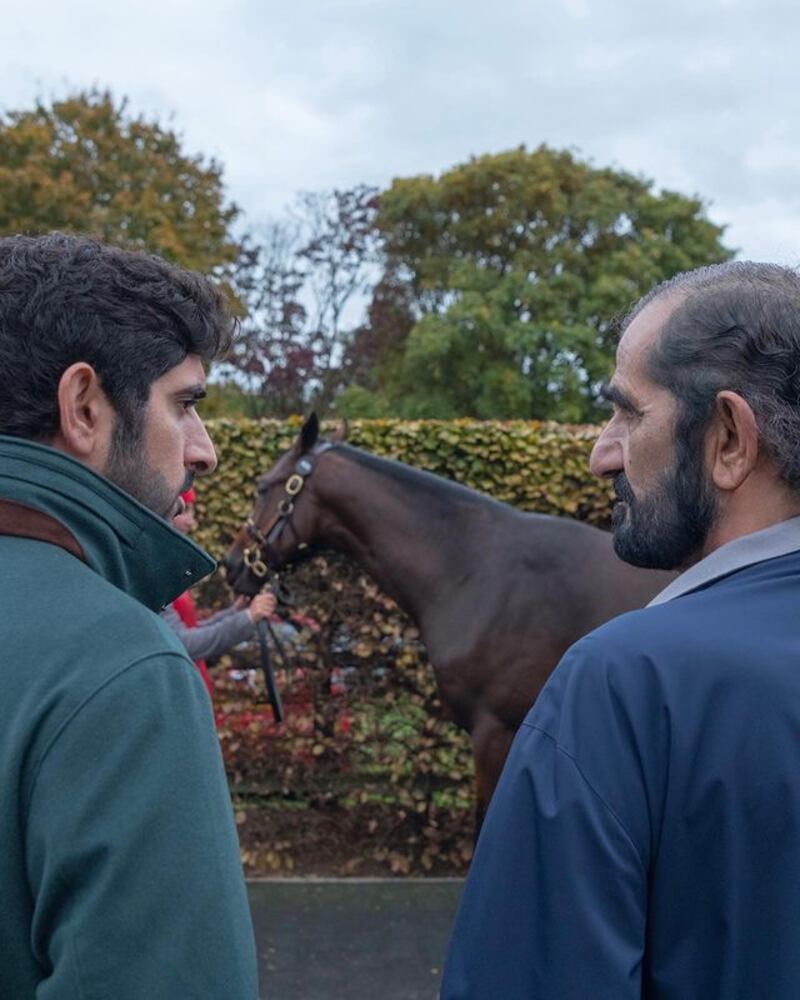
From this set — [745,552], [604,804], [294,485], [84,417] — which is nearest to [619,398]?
[745,552]

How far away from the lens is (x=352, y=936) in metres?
5.26

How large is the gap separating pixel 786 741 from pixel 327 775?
17.8 feet

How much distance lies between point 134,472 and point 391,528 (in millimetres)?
3463

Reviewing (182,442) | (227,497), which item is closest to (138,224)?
(227,497)

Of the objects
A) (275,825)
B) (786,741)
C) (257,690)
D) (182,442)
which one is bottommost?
(275,825)

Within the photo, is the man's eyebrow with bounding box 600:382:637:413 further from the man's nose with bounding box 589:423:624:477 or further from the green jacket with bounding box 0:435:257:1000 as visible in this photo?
the green jacket with bounding box 0:435:257:1000

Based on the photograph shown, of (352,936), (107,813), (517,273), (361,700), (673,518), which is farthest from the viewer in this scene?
(517,273)

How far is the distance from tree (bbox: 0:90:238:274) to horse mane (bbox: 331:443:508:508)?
15755 mm

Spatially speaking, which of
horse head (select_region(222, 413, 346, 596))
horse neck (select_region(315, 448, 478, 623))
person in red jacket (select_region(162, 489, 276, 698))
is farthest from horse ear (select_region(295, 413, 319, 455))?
person in red jacket (select_region(162, 489, 276, 698))

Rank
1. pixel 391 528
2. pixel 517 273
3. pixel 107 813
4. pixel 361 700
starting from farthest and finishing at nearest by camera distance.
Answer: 1. pixel 517 273
2. pixel 361 700
3. pixel 391 528
4. pixel 107 813

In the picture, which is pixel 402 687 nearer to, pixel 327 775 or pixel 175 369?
pixel 327 775

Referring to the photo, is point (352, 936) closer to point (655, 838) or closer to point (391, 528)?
point (391, 528)

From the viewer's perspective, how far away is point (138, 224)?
70.5 feet

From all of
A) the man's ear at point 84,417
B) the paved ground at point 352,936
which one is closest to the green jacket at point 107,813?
the man's ear at point 84,417
